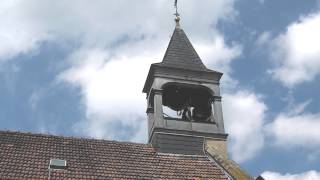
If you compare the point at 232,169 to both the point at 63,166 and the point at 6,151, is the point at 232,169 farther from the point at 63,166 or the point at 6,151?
the point at 6,151

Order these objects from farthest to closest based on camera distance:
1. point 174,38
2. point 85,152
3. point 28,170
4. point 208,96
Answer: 1. point 174,38
2. point 208,96
3. point 85,152
4. point 28,170

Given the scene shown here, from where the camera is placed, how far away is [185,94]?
20938mm

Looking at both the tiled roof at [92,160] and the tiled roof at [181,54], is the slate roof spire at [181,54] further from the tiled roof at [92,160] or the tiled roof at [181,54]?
the tiled roof at [92,160]

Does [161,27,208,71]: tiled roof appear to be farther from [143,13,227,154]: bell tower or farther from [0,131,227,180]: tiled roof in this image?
[0,131,227,180]: tiled roof

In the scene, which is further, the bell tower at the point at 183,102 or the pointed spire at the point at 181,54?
the pointed spire at the point at 181,54

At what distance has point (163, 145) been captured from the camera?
731 inches

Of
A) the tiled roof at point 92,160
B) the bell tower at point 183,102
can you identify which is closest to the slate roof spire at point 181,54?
the bell tower at point 183,102

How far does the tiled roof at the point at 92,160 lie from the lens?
15.6m

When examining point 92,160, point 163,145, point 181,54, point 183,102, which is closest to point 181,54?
point 181,54

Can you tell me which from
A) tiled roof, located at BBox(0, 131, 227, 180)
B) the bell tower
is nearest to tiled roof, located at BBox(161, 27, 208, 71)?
the bell tower

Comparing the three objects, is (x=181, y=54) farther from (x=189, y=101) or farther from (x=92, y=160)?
(x=92, y=160)

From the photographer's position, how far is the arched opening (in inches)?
805

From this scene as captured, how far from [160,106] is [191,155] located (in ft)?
7.37

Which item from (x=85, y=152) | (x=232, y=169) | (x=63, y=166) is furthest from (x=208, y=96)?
(x=63, y=166)
